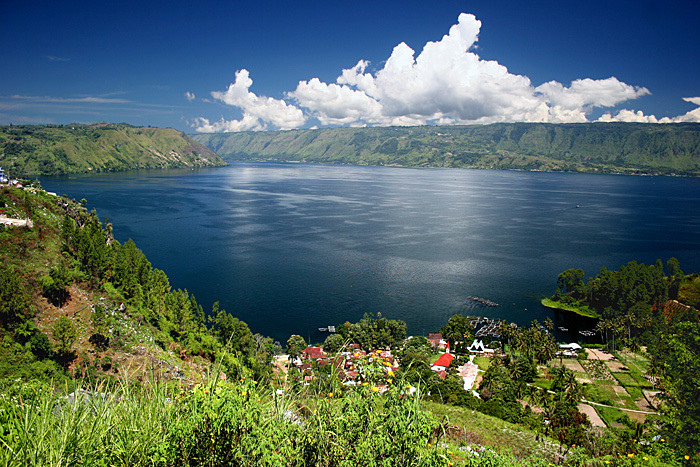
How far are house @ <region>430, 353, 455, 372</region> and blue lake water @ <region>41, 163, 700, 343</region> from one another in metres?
6.34

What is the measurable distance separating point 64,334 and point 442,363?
103 feet

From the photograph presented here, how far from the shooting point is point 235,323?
131 feet

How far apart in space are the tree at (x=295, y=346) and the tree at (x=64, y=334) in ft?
58.2

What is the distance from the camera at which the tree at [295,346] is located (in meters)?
38.3

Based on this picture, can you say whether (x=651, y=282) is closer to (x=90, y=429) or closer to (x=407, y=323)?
(x=407, y=323)

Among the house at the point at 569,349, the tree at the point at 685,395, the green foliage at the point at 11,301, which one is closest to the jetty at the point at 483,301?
the house at the point at 569,349

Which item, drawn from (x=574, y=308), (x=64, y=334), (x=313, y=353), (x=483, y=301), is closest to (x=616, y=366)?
(x=574, y=308)

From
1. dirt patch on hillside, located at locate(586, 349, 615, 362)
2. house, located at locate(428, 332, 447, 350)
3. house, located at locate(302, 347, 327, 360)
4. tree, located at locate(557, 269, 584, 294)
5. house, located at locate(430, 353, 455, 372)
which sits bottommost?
dirt patch on hillside, located at locate(586, 349, 615, 362)

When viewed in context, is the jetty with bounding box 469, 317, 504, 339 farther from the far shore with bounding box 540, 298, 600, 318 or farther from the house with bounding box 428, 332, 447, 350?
the far shore with bounding box 540, 298, 600, 318

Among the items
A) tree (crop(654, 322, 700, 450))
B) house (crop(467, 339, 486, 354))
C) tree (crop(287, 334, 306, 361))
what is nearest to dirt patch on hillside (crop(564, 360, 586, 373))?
house (crop(467, 339, 486, 354))

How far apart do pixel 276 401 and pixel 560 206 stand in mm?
143354

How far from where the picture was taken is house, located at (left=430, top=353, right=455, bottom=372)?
3793 centimetres

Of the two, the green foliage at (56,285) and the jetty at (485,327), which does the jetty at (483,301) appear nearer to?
the jetty at (485,327)

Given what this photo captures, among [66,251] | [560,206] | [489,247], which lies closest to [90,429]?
[66,251]
